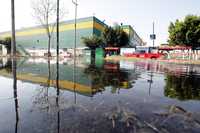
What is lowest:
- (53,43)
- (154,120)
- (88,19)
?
(154,120)

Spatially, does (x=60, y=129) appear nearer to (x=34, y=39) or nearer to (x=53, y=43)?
(x=53, y=43)

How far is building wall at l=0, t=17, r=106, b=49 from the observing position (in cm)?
6272

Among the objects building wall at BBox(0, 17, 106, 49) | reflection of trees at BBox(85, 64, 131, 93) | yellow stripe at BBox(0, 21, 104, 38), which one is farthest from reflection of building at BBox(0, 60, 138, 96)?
yellow stripe at BBox(0, 21, 104, 38)

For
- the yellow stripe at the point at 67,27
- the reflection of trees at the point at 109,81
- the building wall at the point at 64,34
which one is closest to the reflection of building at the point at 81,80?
the reflection of trees at the point at 109,81

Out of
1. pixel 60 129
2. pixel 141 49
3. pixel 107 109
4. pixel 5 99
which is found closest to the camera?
pixel 60 129

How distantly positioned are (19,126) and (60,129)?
70cm

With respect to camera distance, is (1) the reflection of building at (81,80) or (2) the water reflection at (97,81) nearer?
(2) the water reflection at (97,81)

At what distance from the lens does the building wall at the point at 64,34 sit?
62.7m

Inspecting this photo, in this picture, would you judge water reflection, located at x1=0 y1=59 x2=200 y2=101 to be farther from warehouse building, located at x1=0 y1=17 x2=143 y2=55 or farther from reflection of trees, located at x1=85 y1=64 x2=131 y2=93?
warehouse building, located at x1=0 y1=17 x2=143 y2=55

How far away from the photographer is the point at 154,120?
4055mm

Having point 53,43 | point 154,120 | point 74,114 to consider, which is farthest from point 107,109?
point 53,43

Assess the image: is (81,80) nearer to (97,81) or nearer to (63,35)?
(97,81)

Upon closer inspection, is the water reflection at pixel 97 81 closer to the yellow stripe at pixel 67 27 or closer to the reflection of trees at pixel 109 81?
the reflection of trees at pixel 109 81

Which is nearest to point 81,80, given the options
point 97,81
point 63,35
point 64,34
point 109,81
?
point 97,81
